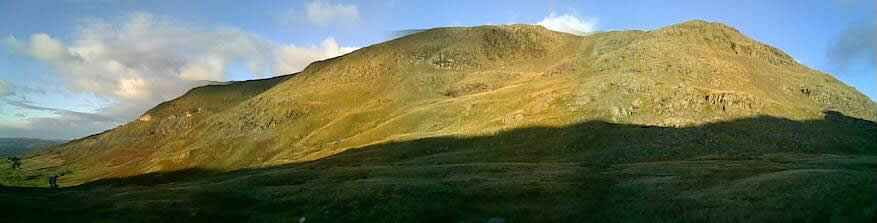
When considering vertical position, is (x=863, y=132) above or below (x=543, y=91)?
below

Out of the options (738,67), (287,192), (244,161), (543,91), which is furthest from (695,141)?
(244,161)

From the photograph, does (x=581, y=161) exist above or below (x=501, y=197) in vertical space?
above

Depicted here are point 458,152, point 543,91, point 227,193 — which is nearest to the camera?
point 227,193

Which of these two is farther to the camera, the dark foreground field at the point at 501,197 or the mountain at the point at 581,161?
the mountain at the point at 581,161

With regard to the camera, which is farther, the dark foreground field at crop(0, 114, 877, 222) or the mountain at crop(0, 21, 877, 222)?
the mountain at crop(0, 21, 877, 222)

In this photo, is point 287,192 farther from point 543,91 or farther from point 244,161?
point 244,161

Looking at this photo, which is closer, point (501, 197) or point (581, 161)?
point (501, 197)

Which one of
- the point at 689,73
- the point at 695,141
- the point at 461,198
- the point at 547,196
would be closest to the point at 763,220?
the point at 547,196

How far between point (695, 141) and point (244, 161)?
142 metres

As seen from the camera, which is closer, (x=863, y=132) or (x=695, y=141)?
(x=695, y=141)

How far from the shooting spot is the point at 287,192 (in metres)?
51.7

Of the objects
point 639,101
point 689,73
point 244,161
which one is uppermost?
point 689,73

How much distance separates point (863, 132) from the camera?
131500mm

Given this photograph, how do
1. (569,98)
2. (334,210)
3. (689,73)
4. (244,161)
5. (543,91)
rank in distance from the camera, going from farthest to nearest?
(244,161), (689,73), (543,91), (569,98), (334,210)
